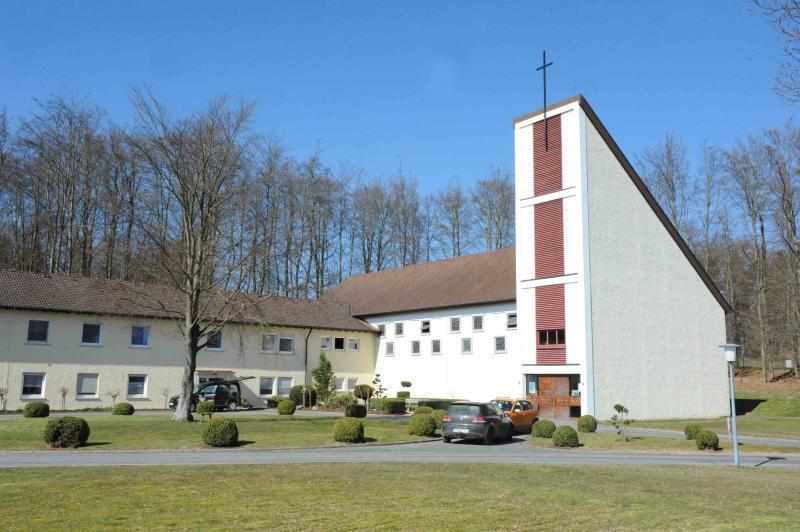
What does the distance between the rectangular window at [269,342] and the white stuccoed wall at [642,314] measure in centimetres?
2350

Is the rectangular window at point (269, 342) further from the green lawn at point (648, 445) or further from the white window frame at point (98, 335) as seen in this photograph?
the green lawn at point (648, 445)

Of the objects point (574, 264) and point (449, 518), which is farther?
point (574, 264)

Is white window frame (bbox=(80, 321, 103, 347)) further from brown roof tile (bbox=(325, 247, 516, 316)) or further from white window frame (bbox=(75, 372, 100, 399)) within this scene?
brown roof tile (bbox=(325, 247, 516, 316))

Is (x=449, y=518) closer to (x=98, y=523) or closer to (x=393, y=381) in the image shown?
(x=98, y=523)

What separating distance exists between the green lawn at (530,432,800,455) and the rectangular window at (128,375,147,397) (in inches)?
1042

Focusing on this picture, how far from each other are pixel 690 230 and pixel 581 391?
1295 inches

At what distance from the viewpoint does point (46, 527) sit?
9719 millimetres

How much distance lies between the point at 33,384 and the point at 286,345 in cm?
1771

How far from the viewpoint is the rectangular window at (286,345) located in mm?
51531

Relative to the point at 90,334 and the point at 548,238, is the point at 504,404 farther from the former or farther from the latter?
the point at 90,334

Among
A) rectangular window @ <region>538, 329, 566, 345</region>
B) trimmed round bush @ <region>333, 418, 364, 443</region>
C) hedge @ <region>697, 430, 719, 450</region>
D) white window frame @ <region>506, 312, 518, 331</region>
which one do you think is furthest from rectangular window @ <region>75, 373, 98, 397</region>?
hedge @ <region>697, 430, 719, 450</region>

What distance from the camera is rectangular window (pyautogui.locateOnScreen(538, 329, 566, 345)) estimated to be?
40.8 meters

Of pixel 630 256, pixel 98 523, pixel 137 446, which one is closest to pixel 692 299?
pixel 630 256

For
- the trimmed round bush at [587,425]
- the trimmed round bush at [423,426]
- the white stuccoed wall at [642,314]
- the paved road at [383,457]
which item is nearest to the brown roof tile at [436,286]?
the white stuccoed wall at [642,314]
